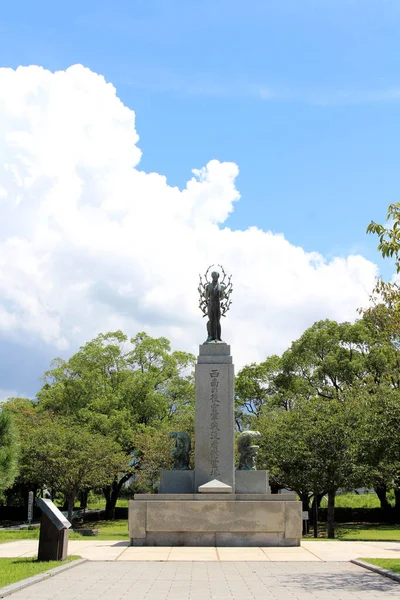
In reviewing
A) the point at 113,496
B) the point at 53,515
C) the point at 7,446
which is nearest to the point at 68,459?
the point at 7,446

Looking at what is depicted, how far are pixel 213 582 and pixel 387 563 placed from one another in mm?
3740

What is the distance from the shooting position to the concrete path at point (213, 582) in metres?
8.06

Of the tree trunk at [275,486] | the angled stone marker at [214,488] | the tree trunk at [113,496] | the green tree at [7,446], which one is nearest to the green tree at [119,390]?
the tree trunk at [113,496]

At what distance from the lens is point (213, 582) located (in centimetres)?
918

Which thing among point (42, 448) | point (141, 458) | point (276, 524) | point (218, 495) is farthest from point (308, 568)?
point (141, 458)

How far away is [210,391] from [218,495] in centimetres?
281

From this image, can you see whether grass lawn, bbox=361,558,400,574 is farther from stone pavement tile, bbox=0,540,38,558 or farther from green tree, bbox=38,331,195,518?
green tree, bbox=38,331,195,518

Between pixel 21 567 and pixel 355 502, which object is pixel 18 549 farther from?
pixel 355 502

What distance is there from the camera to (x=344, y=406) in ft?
89.1

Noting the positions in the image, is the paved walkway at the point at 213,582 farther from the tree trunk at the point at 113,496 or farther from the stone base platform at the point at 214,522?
the tree trunk at the point at 113,496

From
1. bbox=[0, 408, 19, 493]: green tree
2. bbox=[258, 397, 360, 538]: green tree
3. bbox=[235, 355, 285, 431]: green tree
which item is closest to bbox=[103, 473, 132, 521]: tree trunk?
bbox=[235, 355, 285, 431]: green tree

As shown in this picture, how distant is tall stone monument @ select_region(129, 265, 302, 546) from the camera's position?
14148 millimetres

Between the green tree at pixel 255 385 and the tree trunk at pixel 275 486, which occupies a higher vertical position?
the green tree at pixel 255 385

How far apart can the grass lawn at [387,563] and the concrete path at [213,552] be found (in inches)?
23.0
